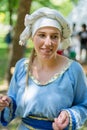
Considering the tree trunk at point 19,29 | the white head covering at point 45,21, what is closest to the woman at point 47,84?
the white head covering at point 45,21

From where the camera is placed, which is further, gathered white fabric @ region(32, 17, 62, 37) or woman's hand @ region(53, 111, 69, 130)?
gathered white fabric @ region(32, 17, 62, 37)

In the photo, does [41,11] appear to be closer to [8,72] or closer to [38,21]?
[38,21]

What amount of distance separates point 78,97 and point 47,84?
0.23 m

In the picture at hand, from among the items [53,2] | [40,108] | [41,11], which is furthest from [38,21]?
[53,2]

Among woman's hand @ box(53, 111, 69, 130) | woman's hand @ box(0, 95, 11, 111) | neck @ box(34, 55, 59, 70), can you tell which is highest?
neck @ box(34, 55, 59, 70)

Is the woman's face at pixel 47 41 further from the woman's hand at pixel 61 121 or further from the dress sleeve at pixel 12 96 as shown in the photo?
the woman's hand at pixel 61 121

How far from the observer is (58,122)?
2.63 metres

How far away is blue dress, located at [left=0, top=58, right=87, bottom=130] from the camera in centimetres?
278

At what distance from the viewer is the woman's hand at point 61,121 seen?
2.63 meters

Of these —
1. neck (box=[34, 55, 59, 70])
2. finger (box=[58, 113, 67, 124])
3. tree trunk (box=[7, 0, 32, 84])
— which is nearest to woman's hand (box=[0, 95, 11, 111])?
neck (box=[34, 55, 59, 70])

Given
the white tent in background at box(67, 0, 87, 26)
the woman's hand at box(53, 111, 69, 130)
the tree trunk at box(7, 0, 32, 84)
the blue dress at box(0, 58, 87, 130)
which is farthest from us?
the white tent in background at box(67, 0, 87, 26)

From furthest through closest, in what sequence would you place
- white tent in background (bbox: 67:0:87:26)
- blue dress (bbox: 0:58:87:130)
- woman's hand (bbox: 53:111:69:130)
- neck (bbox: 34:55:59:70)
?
white tent in background (bbox: 67:0:87:26) < neck (bbox: 34:55:59:70) < blue dress (bbox: 0:58:87:130) < woman's hand (bbox: 53:111:69:130)

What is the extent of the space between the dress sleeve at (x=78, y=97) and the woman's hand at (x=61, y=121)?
80 mm

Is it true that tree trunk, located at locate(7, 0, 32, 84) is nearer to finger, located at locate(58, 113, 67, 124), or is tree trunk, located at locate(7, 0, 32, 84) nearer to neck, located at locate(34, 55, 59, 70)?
neck, located at locate(34, 55, 59, 70)
